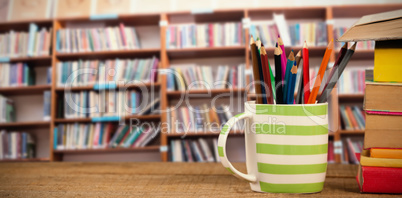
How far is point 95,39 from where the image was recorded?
3105mm

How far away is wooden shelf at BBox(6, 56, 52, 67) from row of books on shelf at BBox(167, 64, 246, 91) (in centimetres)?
113

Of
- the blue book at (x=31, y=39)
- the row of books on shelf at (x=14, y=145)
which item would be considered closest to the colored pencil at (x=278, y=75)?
the blue book at (x=31, y=39)

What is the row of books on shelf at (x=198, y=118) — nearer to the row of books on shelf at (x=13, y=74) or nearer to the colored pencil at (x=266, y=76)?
the row of books on shelf at (x=13, y=74)

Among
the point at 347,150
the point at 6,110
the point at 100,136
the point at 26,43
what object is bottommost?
the point at 347,150

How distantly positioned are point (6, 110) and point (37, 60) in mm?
553

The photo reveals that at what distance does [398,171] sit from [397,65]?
149mm

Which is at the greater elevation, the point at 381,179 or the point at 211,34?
the point at 211,34

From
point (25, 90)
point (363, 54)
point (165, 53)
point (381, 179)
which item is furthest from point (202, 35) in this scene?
point (381, 179)

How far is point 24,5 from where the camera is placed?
331 cm

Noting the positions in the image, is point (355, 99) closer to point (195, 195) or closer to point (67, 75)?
point (67, 75)

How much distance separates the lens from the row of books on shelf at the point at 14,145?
Result: 10.3ft

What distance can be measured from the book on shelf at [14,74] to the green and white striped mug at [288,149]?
3.15 metres

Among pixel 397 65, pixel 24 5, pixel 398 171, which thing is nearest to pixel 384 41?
pixel 397 65

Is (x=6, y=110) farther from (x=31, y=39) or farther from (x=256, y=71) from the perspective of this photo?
(x=256, y=71)
